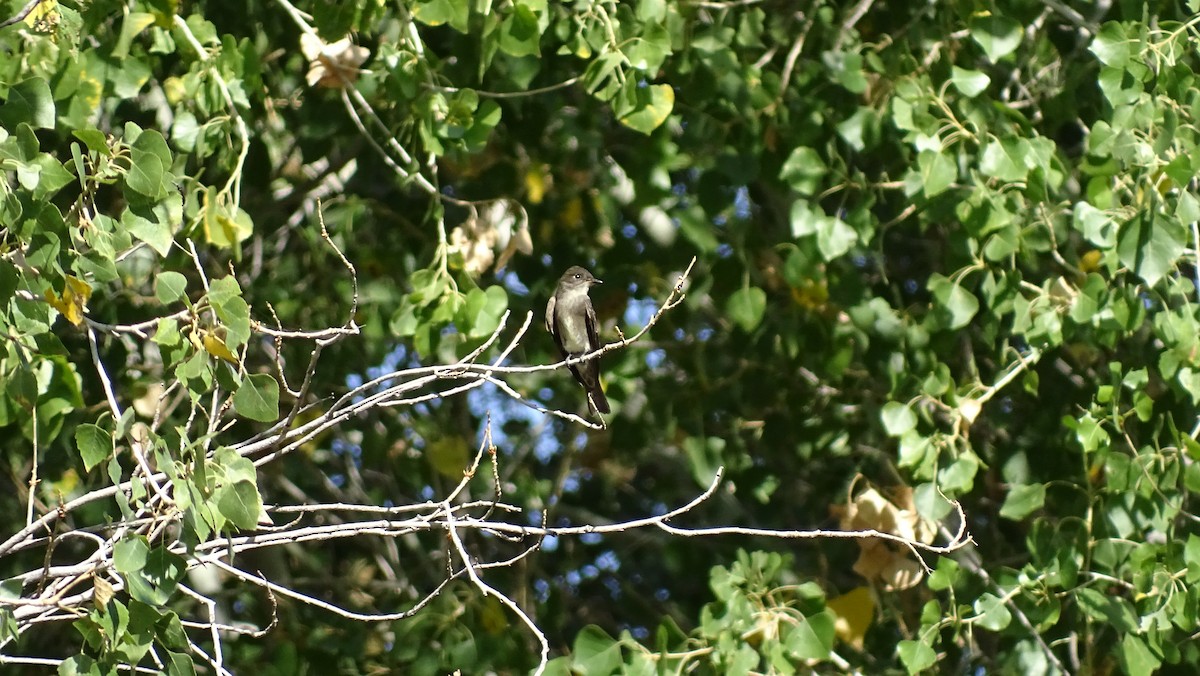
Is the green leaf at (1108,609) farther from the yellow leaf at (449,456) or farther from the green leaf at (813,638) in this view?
the yellow leaf at (449,456)

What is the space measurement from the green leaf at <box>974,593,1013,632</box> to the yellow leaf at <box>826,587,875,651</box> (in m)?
0.65

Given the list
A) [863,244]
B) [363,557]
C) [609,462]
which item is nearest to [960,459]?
[863,244]

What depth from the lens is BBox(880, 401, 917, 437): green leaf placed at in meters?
4.04

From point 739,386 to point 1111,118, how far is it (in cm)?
158

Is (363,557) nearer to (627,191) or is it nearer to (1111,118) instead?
(627,191)

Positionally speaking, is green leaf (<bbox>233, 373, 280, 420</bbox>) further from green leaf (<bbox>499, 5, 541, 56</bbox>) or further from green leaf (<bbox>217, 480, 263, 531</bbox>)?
green leaf (<bbox>499, 5, 541, 56</bbox>)

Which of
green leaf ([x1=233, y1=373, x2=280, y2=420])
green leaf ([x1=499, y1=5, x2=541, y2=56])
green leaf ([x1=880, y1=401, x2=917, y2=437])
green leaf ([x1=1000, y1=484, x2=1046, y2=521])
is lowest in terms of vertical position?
green leaf ([x1=1000, y1=484, x2=1046, y2=521])

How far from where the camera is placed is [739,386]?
5.00m

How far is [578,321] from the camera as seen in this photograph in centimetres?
501

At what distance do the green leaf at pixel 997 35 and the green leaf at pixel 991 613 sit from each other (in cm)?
127

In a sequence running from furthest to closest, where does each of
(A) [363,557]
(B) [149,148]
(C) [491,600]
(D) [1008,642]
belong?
(A) [363,557] < (C) [491,600] < (D) [1008,642] < (B) [149,148]

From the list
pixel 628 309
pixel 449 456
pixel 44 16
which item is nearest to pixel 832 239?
pixel 628 309

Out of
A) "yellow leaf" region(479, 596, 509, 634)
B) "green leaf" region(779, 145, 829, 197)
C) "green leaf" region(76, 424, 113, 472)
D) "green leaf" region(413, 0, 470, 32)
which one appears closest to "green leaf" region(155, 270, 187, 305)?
"green leaf" region(76, 424, 113, 472)

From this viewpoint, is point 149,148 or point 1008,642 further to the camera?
point 1008,642
